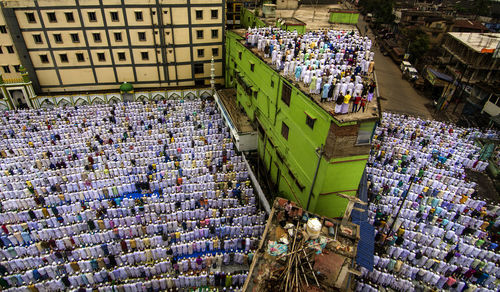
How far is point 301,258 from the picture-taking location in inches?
383

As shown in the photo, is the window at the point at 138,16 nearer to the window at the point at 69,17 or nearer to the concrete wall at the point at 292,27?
the window at the point at 69,17

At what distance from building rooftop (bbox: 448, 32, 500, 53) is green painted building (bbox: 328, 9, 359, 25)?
13.9 meters

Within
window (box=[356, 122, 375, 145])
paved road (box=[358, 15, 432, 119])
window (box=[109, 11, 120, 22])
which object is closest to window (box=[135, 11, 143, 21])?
window (box=[109, 11, 120, 22])

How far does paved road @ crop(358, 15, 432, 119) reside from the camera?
3478cm

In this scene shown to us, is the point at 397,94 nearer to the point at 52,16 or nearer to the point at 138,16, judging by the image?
the point at 138,16

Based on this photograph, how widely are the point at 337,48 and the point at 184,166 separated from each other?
15128 mm

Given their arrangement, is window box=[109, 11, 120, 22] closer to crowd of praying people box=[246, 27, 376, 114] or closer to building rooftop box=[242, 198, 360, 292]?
crowd of praying people box=[246, 27, 376, 114]

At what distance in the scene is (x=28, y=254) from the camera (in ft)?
51.5

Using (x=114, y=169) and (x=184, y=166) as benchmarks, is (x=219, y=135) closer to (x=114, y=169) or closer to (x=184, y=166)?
(x=184, y=166)

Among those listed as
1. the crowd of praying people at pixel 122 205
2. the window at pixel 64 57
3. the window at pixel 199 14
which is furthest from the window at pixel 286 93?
the window at pixel 64 57

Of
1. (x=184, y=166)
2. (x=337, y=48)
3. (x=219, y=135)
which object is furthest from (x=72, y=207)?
(x=337, y=48)

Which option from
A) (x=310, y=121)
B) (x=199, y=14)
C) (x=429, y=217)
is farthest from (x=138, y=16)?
(x=429, y=217)

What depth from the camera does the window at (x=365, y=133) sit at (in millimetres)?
13977

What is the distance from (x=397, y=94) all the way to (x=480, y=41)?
11.2 m
